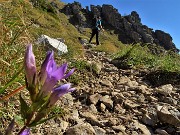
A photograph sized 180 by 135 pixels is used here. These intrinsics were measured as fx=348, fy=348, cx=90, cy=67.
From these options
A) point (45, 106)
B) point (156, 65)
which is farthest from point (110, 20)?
point (45, 106)

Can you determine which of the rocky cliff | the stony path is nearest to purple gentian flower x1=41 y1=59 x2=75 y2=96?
the stony path

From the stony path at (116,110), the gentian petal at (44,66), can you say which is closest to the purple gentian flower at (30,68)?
the gentian petal at (44,66)

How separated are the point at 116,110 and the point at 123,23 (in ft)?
323

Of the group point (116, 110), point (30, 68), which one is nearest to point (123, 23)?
point (116, 110)

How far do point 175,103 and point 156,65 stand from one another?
105 inches

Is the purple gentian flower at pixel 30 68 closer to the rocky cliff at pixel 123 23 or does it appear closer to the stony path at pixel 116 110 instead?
the stony path at pixel 116 110

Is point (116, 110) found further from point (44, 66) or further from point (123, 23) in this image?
point (123, 23)

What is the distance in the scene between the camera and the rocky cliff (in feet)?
321

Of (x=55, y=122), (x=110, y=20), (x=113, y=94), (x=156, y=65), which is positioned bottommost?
(x=55, y=122)

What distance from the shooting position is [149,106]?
4910 millimetres

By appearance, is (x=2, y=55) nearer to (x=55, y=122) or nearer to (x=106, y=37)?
(x=55, y=122)

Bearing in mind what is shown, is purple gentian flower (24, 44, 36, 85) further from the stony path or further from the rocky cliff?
the rocky cliff

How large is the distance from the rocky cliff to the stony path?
90.9 meters

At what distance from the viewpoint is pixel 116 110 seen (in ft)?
15.2
